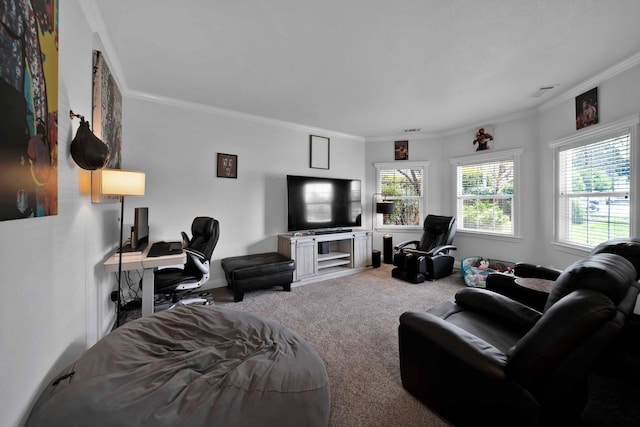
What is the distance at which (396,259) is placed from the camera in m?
4.09

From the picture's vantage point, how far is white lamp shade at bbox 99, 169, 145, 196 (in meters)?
1.97

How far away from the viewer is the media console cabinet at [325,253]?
148 inches

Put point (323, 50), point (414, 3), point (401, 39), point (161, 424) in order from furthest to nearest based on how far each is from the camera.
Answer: point (323, 50), point (401, 39), point (414, 3), point (161, 424)

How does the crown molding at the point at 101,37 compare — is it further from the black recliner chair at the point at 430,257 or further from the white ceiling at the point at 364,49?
the black recliner chair at the point at 430,257

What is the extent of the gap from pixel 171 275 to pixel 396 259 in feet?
10.6

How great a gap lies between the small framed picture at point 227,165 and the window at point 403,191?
9.47ft

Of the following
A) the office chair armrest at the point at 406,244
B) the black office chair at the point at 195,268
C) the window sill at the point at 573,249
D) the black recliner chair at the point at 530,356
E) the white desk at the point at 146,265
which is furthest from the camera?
the office chair armrest at the point at 406,244

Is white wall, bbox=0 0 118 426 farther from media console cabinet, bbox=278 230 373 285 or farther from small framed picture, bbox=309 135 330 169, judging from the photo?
small framed picture, bbox=309 135 330 169

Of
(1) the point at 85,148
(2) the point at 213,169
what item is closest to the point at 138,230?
(1) the point at 85,148

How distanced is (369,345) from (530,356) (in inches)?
53.3

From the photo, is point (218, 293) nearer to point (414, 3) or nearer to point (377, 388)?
point (377, 388)

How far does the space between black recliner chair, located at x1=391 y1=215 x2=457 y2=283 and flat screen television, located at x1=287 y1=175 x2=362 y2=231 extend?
113cm

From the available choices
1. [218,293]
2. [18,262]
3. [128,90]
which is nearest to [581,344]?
[18,262]

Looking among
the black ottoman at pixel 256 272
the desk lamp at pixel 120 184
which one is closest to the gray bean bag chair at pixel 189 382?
the desk lamp at pixel 120 184
